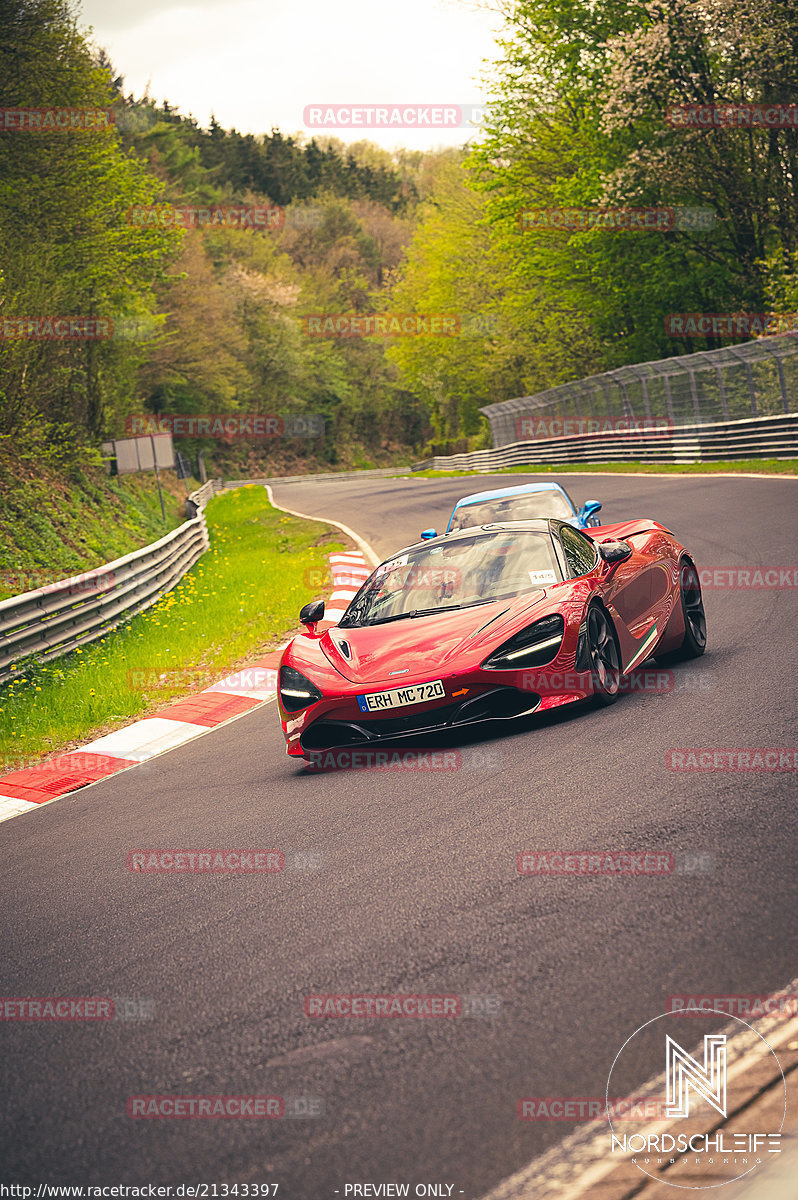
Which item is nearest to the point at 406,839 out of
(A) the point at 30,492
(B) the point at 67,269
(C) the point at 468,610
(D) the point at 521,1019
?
(D) the point at 521,1019

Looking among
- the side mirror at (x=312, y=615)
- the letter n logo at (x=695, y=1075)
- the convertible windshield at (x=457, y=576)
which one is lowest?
the letter n logo at (x=695, y=1075)

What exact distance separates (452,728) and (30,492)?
633 inches

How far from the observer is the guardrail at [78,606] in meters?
11.1

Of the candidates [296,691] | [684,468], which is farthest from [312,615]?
[684,468]

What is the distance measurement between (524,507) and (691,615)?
4095mm

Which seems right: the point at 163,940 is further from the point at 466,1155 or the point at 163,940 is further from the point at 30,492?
the point at 30,492

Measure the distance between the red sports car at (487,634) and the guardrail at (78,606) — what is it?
15.6 ft

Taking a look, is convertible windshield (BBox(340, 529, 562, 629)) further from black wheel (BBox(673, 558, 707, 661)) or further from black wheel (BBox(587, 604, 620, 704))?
black wheel (BBox(673, 558, 707, 661))

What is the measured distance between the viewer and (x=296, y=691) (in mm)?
6715

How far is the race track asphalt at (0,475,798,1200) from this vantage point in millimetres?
2637

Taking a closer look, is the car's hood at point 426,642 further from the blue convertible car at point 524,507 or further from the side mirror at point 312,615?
the blue convertible car at point 524,507

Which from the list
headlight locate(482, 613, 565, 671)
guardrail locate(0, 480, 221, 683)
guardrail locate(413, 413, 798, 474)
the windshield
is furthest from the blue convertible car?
guardrail locate(413, 413, 798, 474)

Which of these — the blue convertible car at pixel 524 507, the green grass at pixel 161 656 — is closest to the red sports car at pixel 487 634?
the green grass at pixel 161 656

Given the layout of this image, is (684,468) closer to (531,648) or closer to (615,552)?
(615,552)
